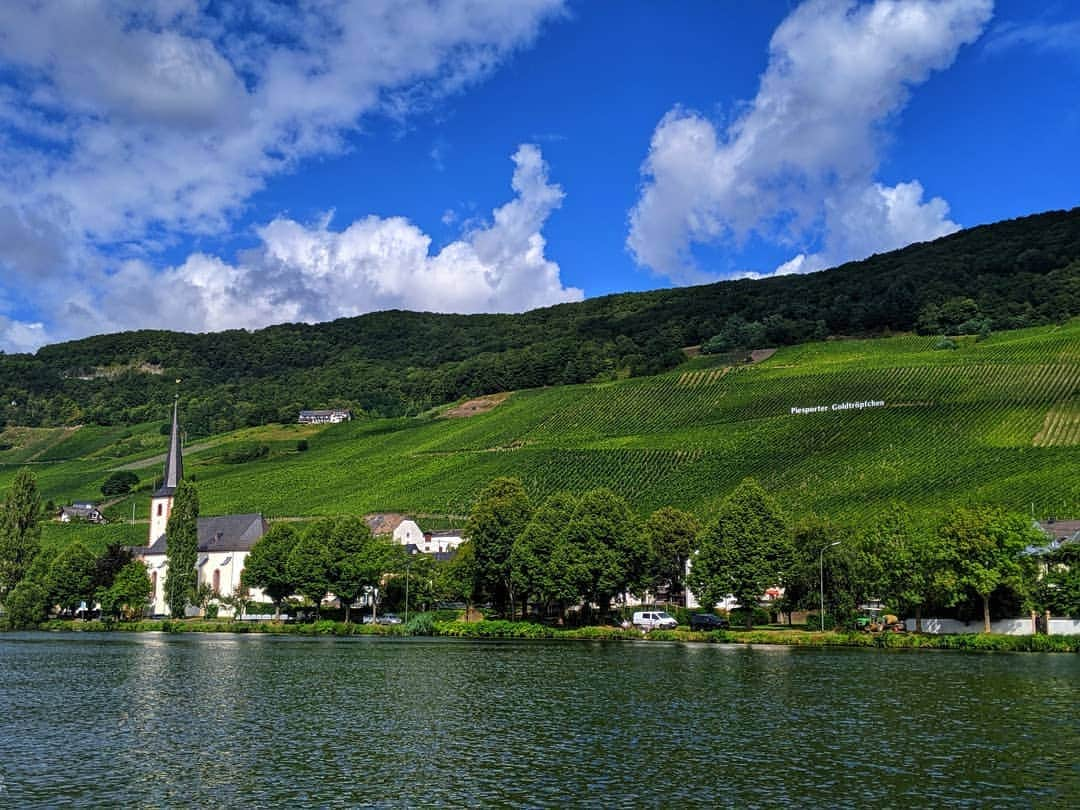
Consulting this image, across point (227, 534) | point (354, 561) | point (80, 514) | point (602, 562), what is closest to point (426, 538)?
point (227, 534)

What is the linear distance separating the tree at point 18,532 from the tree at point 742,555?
80.0 metres

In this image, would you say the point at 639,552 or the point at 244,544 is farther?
the point at 244,544

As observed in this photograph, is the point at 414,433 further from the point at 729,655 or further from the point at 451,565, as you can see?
the point at 729,655

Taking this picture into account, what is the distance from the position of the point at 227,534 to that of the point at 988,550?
335 ft

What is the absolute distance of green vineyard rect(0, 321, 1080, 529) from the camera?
113 metres

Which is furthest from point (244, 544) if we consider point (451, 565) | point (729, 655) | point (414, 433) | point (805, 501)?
point (729, 655)

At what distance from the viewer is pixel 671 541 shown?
99812 millimetres

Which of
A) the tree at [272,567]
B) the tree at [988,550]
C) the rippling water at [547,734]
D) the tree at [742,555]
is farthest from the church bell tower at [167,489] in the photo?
the tree at [988,550]

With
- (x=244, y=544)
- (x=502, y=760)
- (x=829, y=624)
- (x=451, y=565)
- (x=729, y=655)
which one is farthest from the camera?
(x=244, y=544)

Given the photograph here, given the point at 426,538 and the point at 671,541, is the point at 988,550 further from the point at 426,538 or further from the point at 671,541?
the point at 426,538

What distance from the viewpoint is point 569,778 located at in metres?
25.4

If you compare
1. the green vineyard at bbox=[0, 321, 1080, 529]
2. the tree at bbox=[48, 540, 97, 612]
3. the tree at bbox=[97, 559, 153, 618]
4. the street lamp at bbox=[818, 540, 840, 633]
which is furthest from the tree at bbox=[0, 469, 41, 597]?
the street lamp at bbox=[818, 540, 840, 633]

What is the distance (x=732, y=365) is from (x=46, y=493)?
135995 mm

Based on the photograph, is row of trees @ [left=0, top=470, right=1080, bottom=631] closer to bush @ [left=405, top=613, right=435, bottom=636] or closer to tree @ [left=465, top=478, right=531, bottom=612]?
tree @ [left=465, top=478, right=531, bottom=612]
